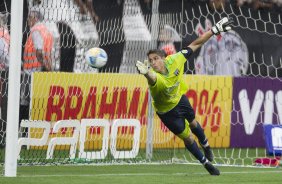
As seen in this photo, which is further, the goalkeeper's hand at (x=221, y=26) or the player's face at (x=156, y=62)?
the goalkeeper's hand at (x=221, y=26)

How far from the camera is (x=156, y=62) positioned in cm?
1290

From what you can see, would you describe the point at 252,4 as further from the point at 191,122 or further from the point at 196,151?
the point at 196,151

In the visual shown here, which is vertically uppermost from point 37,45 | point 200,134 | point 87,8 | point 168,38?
point 87,8

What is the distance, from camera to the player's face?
1285 centimetres

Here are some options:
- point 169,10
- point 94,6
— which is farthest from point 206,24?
point 94,6

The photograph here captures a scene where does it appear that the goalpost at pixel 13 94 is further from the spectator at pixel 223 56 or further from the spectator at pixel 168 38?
the spectator at pixel 223 56

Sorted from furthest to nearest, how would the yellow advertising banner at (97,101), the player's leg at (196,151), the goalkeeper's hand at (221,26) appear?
the yellow advertising banner at (97,101)
the goalkeeper's hand at (221,26)
the player's leg at (196,151)

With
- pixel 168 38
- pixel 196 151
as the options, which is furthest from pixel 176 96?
pixel 168 38

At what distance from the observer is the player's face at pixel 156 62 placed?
1285 cm

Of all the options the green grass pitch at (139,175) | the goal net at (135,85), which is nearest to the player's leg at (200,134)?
the green grass pitch at (139,175)

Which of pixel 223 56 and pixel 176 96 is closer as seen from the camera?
pixel 176 96

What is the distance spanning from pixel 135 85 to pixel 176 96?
405 cm

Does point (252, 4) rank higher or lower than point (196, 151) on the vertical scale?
higher

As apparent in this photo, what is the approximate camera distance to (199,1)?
61.1 feet
